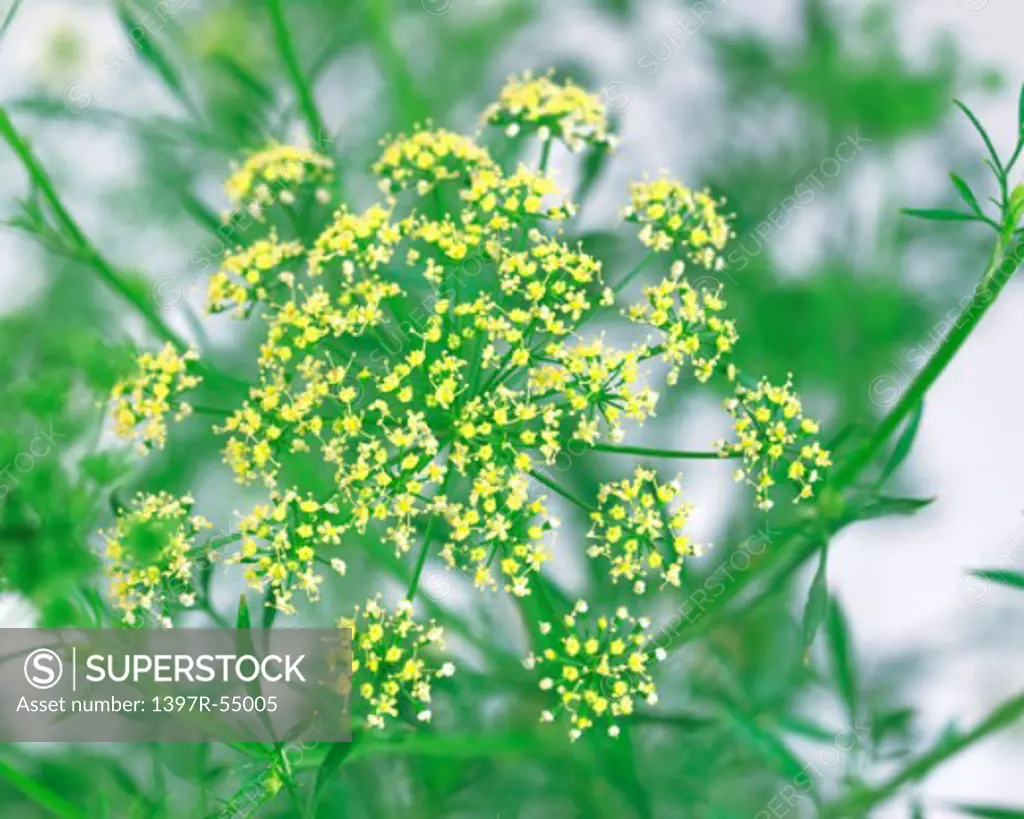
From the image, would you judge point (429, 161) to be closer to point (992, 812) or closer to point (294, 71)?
point (294, 71)

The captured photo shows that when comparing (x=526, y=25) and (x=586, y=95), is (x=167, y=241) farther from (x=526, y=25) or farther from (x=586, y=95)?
(x=586, y=95)

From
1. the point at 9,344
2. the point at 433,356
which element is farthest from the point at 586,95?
the point at 9,344

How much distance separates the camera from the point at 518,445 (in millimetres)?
1310

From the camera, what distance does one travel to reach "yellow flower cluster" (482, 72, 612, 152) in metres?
1.57

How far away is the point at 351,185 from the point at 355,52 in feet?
1.17

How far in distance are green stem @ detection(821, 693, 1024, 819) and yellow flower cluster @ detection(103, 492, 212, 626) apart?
963 mm

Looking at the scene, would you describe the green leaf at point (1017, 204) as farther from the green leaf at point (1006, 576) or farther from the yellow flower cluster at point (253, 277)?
the yellow flower cluster at point (253, 277)

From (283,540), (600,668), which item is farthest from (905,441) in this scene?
(283,540)

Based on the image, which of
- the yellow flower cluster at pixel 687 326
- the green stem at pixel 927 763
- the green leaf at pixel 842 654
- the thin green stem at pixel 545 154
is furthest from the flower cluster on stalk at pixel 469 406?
the green leaf at pixel 842 654

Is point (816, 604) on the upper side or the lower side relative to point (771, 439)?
lower

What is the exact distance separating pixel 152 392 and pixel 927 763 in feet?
3.68

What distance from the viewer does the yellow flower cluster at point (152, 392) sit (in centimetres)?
141

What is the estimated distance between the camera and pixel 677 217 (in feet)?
4.83

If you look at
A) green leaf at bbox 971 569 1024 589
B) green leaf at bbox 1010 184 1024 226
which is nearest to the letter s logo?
green leaf at bbox 971 569 1024 589
